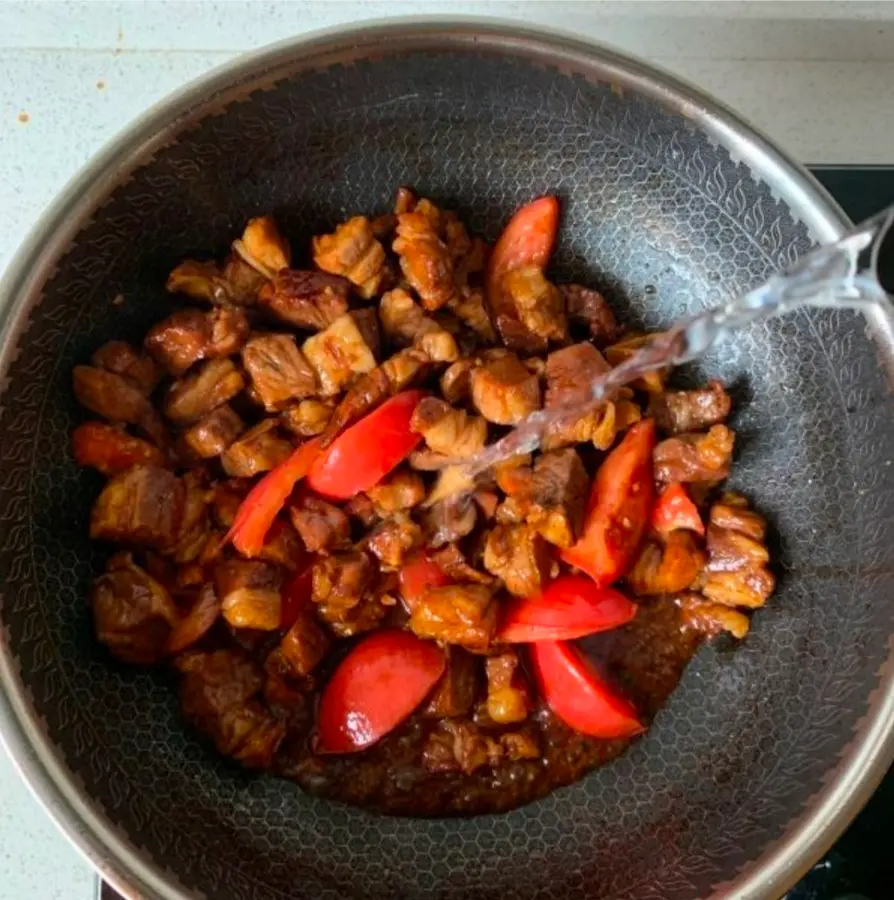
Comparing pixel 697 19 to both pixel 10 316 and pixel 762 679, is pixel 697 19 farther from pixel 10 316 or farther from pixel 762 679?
pixel 10 316

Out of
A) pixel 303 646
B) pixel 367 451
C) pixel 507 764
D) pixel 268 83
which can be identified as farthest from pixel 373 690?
pixel 268 83

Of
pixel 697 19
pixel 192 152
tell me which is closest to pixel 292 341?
pixel 192 152

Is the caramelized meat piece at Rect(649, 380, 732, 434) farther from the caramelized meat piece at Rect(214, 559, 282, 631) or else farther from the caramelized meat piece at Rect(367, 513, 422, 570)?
the caramelized meat piece at Rect(214, 559, 282, 631)

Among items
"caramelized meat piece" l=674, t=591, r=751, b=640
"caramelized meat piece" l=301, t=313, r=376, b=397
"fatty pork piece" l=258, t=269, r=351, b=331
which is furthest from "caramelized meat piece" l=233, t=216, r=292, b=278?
"caramelized meat piece" l=674, t=591, r=751, b=640

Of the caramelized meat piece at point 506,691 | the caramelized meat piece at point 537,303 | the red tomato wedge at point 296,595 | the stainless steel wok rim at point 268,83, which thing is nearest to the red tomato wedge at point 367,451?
the red tomato wedge at point 296,595

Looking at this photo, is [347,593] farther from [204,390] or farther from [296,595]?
[204,390]

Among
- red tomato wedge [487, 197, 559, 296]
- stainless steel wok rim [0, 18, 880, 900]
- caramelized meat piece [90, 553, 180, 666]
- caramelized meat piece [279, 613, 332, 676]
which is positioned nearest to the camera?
stainless steel wok rim [0, 18, 880, 900]
